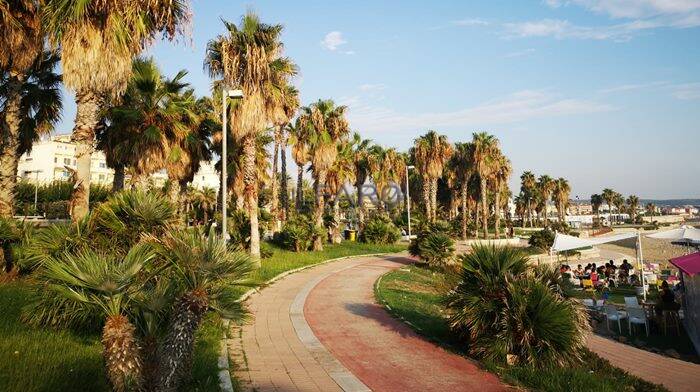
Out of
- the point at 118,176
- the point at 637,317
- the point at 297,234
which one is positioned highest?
the point at 118,176

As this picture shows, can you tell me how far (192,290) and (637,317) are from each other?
40.9ft

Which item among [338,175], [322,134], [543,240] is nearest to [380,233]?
[338,175]

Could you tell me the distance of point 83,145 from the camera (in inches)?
475

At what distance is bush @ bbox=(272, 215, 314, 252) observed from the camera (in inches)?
1033

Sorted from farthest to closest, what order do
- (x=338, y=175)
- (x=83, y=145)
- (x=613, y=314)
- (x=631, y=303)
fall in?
(x=338, y=175), (x=631, y=303), (x=613, y=314), (x=83, y=145)

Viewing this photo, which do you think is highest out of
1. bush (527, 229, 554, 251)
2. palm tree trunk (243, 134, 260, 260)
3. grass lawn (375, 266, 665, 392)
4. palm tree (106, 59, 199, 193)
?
palm tree (106, 59, 199, 193)

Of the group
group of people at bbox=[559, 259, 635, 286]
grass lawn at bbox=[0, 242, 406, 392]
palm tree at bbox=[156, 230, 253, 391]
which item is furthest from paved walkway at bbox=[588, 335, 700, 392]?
group of people at bbox=[559, 259, 635, 286]

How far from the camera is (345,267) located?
21875 millimetres

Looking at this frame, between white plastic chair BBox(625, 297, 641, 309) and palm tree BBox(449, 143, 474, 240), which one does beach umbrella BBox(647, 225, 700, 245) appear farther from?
palm tree BBox(449, 143, 474, 240)

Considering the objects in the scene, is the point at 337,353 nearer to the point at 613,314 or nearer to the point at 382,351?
the point at 382,351

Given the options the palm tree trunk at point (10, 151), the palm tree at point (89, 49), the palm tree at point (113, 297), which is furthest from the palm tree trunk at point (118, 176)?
the palm tree at point (113, 297)

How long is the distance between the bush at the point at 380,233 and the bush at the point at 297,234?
8.25 metres

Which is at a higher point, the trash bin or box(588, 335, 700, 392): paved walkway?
the trash bin

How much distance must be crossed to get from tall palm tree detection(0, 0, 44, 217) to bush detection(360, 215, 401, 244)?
2444 cm
